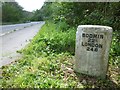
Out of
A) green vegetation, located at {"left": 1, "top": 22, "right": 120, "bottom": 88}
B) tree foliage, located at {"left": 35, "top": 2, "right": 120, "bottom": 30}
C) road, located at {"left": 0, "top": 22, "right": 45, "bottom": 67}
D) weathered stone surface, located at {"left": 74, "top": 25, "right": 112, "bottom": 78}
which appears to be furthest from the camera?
tree foliage, located at {"left": 35, "top": 2, "right": 120, "bottom": 30}

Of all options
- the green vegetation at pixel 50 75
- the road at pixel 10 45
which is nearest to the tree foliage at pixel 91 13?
the road at pixel 10 45

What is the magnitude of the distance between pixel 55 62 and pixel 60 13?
11.0 metres

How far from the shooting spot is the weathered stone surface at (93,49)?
595 centimetres

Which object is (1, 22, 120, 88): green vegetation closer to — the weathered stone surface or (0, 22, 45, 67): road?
the weathered stone surface

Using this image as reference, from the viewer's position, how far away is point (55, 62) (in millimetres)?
6930

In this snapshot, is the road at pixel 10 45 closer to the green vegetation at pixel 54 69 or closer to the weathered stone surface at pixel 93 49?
the green vegetation at pixel 54 69

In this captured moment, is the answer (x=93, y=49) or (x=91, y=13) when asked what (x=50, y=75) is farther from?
(x=91, y=13)

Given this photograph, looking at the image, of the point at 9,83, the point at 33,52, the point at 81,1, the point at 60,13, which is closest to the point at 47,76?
the point at 9,83

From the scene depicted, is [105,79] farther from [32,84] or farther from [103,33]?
[32,84]

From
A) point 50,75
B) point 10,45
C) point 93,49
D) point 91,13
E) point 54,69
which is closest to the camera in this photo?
point 50,75

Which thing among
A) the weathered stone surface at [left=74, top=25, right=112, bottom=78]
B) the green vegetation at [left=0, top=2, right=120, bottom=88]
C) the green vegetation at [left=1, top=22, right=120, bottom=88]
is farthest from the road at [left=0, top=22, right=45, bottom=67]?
the weathered stone surface at [left=74, top=25, right=112, bottom=78]

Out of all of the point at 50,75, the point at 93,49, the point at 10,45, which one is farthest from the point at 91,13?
the point at 50,75

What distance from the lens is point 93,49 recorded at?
6078mm

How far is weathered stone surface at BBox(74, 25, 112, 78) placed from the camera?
5.95 meters
